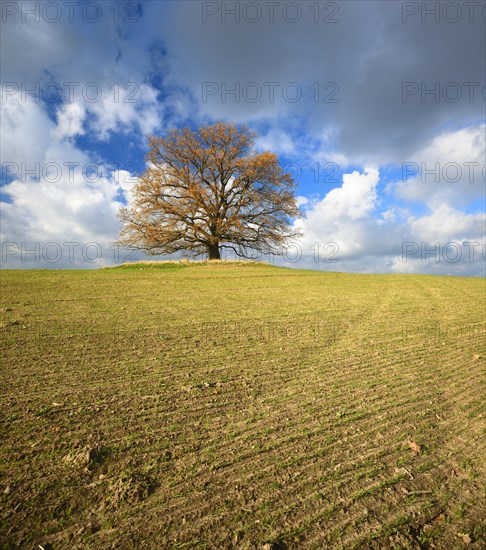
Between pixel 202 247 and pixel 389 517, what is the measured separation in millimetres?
27449

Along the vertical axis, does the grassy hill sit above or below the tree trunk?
below

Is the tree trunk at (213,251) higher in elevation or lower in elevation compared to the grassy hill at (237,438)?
higher

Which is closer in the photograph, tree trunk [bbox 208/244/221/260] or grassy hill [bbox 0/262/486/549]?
grassy hill [bbox 0/262/486/549]

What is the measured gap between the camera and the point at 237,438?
3.32 metres

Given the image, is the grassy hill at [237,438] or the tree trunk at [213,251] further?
the tree trunk at [213,251]

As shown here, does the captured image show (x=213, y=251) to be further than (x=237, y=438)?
Yes

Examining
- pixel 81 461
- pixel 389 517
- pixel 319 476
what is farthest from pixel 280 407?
pixel 81 461

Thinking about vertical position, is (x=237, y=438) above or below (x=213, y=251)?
below

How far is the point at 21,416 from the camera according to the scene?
3.52 meters

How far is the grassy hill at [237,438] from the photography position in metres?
2.38

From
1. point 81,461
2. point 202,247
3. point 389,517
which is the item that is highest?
point 202,247

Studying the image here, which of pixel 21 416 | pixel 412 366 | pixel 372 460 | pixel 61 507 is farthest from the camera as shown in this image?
pixel 412 366

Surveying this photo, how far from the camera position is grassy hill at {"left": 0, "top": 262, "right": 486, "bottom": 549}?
2381 millimetres

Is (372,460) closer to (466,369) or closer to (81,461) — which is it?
(81,461)
